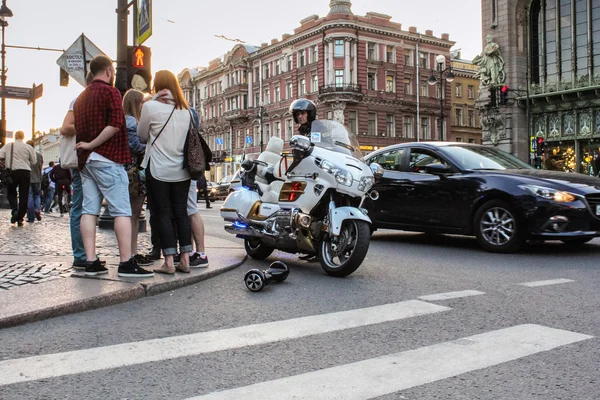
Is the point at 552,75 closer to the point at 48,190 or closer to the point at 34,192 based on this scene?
the point at 48,190

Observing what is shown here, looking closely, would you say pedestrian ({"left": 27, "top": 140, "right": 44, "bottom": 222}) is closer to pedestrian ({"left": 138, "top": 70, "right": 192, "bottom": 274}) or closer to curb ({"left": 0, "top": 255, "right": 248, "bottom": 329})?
pedestrian ({"left": 138, "top": 70, "right": 192, "bottom": 274})

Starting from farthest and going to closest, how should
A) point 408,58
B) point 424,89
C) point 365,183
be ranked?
1. point 424,89
2. point 408,58
3. point 365,183

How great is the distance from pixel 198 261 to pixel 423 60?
192ft

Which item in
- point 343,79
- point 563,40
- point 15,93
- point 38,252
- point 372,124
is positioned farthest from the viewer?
point 372,124

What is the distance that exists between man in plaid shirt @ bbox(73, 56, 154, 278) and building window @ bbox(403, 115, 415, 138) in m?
55.9

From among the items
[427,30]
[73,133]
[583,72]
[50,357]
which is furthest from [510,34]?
[50,357]

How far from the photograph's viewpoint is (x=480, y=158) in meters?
8.49

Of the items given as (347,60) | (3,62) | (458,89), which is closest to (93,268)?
(3,62)

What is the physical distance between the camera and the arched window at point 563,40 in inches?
1282

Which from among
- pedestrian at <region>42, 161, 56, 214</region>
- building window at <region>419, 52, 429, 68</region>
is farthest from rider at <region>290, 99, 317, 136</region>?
building window at <region>419, 52, 429, 68</region>

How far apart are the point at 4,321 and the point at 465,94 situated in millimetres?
69995

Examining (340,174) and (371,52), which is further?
(371,52)

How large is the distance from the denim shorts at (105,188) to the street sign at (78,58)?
13.8 ft

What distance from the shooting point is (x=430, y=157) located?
8.76 metres
